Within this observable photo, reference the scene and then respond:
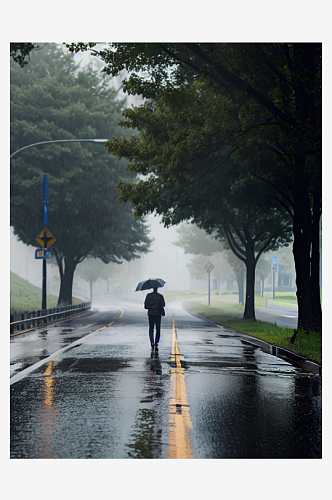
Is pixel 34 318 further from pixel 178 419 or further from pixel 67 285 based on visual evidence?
pixel 67 285

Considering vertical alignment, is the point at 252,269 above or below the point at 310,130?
below

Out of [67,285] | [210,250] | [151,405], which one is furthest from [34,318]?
[210,250]

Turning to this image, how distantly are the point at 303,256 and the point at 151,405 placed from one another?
13.1 metres

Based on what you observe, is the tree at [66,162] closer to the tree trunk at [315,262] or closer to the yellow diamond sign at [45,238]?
the yellow diamond sign at [45,238]

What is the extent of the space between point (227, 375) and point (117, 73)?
340 inches

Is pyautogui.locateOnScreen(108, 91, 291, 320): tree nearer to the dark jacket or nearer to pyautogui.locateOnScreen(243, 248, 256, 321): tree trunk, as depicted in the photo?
the dark jacket

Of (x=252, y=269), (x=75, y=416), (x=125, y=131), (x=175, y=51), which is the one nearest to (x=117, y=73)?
(x=175, y=51)

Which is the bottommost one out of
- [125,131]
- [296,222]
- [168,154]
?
[296,222]

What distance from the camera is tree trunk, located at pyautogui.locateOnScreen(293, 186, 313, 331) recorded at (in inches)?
867

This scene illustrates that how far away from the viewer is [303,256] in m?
22.3

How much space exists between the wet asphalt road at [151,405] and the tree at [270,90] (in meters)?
5.47

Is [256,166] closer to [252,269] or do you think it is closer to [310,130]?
[310,130]

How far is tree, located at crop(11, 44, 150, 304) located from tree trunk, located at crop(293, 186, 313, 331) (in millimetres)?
24891

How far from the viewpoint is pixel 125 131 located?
168 feet
